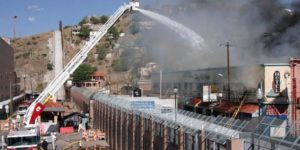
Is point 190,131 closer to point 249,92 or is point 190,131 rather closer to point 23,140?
point 23,140

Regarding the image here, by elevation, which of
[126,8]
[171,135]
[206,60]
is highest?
[126,8]

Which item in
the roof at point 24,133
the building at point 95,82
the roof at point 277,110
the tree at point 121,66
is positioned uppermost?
the tree at point 121,66

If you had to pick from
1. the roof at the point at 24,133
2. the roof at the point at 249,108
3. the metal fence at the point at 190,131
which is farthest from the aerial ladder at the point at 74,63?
the roof at the point at 249,108

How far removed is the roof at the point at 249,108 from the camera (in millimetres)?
44447

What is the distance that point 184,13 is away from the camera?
8125cm

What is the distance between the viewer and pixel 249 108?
4581 centimetres

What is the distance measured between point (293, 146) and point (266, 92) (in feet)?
115

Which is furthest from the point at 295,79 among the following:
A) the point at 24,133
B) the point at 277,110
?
the point at 24,133

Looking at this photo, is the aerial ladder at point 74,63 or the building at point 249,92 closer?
the building at point 249,92

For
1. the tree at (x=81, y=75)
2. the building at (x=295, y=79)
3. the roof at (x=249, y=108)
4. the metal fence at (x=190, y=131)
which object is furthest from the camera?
the tree at (x=81, y=75)

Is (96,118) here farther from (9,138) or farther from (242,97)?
(9,138)

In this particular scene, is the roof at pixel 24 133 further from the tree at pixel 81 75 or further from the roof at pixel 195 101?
the tree at pixel 81 75

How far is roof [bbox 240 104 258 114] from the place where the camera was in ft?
146


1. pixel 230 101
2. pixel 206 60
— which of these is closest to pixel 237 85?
pixel 230 101
